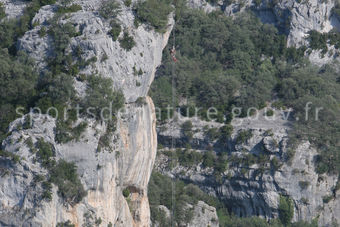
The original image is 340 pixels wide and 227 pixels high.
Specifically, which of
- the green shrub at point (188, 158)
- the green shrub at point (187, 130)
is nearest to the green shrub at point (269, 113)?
the green shrub at point (187, 130)

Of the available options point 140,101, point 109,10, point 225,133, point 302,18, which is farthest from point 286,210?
point 109,10

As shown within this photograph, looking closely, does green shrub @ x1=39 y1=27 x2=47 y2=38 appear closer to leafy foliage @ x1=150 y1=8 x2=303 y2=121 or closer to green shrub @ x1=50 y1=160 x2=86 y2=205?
green shrub @ x1=50 y1=160 x2=86 y2=205

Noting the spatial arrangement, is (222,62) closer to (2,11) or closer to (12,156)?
(2,11)

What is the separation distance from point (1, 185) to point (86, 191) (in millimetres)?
4638

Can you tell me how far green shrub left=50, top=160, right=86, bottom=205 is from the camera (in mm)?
56344

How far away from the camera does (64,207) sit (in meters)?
56.7

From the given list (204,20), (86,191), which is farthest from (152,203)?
(204,20)

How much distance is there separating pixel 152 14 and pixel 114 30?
12.6 ft

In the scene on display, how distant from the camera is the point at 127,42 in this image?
61.8 metres

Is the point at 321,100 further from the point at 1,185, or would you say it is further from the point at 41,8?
the point at 1,185

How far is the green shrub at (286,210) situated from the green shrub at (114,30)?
64.4 ft

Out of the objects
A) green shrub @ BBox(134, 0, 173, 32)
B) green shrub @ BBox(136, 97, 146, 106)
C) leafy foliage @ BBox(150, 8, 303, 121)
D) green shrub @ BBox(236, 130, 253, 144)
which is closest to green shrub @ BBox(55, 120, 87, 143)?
green shrub @ BBox(136, 97, 146, 106)

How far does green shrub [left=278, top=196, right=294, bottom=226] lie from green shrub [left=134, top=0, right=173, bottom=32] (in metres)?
16.0

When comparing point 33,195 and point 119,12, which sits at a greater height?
point 119,12
